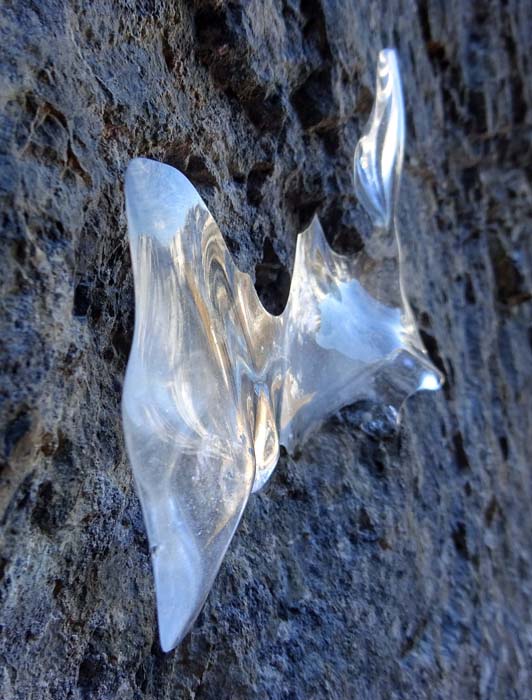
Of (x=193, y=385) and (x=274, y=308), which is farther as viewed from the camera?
(x=274, y=308)

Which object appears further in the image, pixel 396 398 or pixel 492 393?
pixel 492 393

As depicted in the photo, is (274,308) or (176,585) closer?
(176,585)

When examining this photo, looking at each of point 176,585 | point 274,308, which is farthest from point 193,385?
point 274,308

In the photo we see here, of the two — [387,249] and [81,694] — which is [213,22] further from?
[81,694]

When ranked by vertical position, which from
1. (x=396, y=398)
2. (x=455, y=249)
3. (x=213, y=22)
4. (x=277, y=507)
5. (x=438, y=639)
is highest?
(x=213, y=22)

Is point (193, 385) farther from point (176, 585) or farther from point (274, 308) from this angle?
point (274, 308)

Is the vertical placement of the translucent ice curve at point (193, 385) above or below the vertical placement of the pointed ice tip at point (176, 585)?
above

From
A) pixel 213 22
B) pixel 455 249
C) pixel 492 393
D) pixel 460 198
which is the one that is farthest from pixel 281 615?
pixel 460 198

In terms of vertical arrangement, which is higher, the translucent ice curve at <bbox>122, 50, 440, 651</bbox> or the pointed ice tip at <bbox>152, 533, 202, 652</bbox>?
the translucent ice curve at <bbox>122, 50, 440, 651</bbox>
